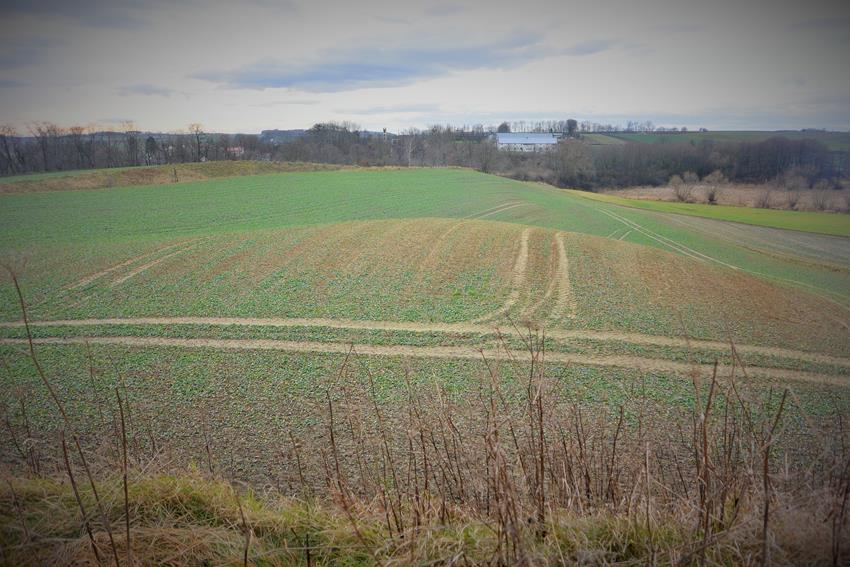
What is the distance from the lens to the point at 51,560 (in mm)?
3010

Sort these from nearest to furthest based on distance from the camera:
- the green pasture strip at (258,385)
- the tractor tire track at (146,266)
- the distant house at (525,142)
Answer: the green pasture strip at (258,385) < the tractor tire track at (146,266) < the distant house at (525,142)

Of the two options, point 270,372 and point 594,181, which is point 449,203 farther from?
point 594,181

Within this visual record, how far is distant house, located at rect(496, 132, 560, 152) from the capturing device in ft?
296

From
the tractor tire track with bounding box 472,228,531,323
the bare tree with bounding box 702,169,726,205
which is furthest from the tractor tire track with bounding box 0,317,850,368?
the bare tree with bounding box 702,169,726,205

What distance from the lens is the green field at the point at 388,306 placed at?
10.2 metres

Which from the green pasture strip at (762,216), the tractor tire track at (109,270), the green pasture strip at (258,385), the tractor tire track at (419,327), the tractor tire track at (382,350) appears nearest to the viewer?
the green pasture strip at (258,385)

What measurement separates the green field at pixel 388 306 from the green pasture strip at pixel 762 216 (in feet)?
0.72

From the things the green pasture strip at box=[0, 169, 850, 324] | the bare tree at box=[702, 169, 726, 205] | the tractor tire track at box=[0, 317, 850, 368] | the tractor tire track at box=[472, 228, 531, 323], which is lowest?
the tractor tire track at box=[0, 317, 850, 368]

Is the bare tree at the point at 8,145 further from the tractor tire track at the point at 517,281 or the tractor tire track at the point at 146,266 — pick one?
the tractor tire track at the point at 517,281

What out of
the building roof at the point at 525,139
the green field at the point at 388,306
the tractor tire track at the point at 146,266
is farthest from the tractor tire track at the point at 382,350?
the building roof at the point at 525,139

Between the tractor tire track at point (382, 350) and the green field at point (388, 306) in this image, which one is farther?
the tractor tire track at point (382, 350)

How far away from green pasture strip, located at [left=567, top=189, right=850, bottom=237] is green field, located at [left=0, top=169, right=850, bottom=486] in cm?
22

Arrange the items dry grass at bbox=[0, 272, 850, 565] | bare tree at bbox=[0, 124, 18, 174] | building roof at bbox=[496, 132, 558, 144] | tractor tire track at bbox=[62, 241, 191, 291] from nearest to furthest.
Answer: dry grass at bbox=[0, 272, 850, 565] < bare tree at bbox=[0, 124, 18, 174] < tractor tire track at bbox=[62, 241, 191, 291] < building roof at bbox=[496, 132, 558, 144]

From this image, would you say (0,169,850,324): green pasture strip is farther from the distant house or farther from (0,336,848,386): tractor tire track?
the distant house
